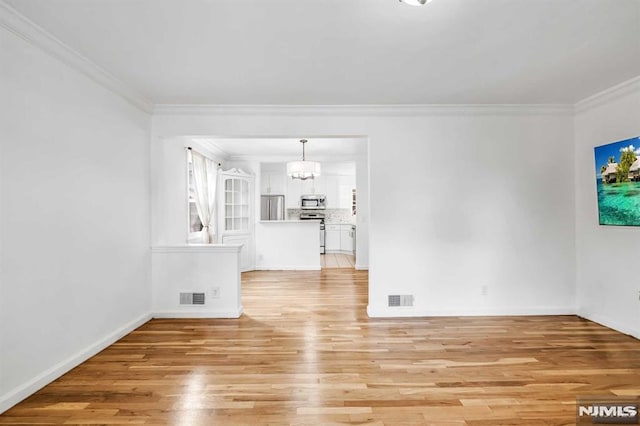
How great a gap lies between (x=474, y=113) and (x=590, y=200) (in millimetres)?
1673

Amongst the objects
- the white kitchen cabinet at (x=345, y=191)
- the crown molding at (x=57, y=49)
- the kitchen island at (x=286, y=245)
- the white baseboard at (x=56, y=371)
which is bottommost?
the white baseboard at (x=56, y=371)

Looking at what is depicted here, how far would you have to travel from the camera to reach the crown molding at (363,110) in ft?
12.5

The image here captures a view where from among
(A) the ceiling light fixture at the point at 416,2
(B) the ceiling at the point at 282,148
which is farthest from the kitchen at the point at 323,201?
(A) the ceiling light fixture at the point at 416,2

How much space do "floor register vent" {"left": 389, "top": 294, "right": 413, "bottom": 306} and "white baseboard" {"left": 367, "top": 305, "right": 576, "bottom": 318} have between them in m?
0.05

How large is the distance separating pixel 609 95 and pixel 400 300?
10.4 feet

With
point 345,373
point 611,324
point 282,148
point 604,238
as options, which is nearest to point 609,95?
point 604,238

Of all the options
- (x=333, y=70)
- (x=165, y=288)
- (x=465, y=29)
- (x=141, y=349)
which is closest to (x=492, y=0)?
(x=465, y=29)

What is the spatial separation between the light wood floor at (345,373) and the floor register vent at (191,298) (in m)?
0.23

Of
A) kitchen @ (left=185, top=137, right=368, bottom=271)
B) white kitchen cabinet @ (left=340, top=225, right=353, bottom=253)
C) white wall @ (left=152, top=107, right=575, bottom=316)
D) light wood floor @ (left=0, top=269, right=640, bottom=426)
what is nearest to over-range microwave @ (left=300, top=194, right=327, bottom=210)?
kitchen @ (left=185, top=137, right=368, bottom=271)

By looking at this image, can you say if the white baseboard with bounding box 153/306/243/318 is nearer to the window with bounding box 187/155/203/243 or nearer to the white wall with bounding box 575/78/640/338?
the window with bounding box 187/155/203/243

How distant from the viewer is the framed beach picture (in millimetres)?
3055

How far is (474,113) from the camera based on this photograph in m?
3.87

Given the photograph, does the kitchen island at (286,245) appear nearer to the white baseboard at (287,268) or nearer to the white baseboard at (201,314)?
the white baseboard at (287,268)

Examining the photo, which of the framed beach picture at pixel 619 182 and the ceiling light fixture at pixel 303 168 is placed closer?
the framed beach picture at pixel 619 182
